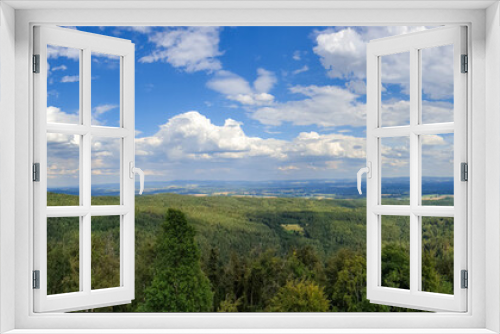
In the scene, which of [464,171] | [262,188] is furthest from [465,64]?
[262,188]

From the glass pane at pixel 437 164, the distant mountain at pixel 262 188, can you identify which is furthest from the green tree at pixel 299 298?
the glass pane at pixel 437 164

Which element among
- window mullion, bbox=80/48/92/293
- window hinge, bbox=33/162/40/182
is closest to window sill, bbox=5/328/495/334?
window mullion, bbox=80/48/92/293

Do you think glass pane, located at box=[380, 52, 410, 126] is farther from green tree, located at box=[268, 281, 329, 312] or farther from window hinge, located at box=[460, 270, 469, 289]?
window hinge, located at box=[460, 270, 469, 289]

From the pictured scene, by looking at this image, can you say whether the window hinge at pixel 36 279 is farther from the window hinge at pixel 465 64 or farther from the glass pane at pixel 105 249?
the glass pane at pixel 105 249

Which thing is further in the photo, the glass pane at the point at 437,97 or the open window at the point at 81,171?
the glass pane at the point at 437,97

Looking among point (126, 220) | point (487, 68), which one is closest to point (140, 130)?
point (126, 220)
